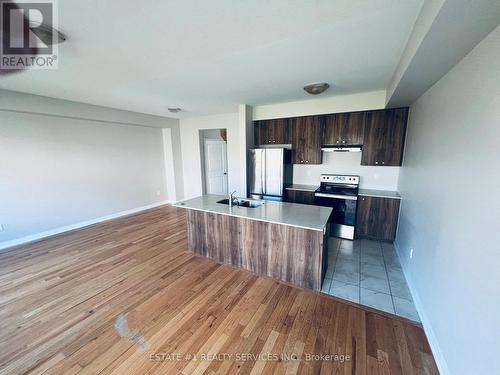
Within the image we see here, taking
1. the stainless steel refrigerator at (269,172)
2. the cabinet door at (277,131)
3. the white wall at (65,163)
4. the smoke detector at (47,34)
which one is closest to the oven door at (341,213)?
the stainless steel refrigerator at (269,172)

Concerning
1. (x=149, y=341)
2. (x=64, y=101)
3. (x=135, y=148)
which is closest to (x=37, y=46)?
(x=64, y=101)

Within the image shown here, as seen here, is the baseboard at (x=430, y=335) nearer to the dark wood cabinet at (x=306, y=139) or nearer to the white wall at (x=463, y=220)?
the white wall at (x=463, y=220)

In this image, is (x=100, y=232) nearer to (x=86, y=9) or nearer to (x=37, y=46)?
(x=37, y=46)

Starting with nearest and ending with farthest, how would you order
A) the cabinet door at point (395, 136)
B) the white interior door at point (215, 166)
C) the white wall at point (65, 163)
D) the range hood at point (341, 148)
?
the cabinet door at point (395, 136) < the white wall at point (65, 163) < the range hood at point (341, 148) < the white interior door at point (215, 166)

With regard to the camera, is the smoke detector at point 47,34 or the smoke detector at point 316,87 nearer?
the smoke detector at point 47,34

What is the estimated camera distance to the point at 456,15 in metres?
1.06

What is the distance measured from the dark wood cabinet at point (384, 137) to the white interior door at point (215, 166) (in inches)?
150

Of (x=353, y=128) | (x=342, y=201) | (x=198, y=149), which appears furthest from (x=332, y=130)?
(x=198, y=149)

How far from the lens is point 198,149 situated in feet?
19.1

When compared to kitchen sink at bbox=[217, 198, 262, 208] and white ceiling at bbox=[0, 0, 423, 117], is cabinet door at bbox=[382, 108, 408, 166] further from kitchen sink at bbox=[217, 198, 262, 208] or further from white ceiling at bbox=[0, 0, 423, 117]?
kitchen sink at bbox=[217, 198, 262, 208]

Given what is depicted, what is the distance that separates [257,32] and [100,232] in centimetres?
455

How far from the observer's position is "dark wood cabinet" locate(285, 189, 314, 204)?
3.88m

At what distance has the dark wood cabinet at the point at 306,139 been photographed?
3.88 meters

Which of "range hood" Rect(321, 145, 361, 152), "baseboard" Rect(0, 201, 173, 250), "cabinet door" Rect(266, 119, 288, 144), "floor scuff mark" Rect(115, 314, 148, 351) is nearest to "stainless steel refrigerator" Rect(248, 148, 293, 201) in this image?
"cabinet door" Rect(266, 119, 288, 144)
